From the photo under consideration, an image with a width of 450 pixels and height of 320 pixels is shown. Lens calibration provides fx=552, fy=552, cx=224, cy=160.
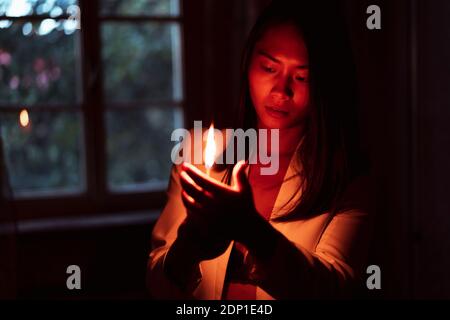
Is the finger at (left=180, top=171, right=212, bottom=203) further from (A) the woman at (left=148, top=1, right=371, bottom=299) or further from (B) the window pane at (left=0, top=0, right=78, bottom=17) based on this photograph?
(B) the window pane at (left=0, top=0, right=78, bottom=17)

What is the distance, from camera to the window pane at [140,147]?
7.11 ft

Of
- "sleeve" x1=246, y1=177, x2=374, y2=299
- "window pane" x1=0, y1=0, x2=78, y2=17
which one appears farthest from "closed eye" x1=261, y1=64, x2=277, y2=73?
"window pane" x1=0, y1=0, x2=78, y2=17

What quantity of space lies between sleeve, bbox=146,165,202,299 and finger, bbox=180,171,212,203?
17 cm

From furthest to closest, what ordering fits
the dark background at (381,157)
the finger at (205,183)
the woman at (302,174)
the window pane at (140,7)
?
the window pane at (140,7) → the dark background at (381,157) → the woman at (302,174) → the finger at (205,183)

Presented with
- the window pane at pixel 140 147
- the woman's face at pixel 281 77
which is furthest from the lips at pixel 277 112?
A: the window pane at pixel 140 147

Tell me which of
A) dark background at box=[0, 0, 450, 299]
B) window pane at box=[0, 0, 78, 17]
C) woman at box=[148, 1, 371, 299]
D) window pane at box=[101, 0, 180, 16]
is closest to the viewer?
woman at box=[148, 1, 371, 299]

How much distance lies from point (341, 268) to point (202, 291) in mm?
214

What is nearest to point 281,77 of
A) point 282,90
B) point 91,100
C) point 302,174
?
point 282,90

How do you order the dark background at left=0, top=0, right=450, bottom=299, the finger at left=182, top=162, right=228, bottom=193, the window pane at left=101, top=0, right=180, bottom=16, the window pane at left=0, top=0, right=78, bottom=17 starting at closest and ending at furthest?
1. the finger at left=182, top=162, right=228, bottom=193
2. the dark background at left=0, top=0, right=450, bottom=299
3. the window pane at left=0, top=0, right=78, bottom=17
4. the window pane at left=101, top=0, right=180, bottom=16

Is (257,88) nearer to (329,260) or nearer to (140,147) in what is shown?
(329,260)

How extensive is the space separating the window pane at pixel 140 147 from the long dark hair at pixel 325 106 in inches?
52.8

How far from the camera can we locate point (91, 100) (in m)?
2.10

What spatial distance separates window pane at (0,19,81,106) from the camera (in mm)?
2037

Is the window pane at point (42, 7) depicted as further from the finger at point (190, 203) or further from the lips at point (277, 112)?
the finger at point (190, 203)
